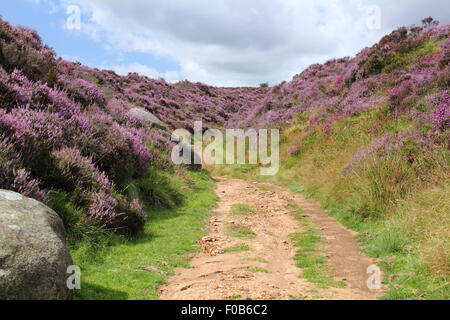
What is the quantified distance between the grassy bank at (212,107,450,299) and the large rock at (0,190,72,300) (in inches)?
188

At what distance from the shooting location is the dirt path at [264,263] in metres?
6.14

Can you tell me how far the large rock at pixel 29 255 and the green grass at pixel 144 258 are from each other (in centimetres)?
68

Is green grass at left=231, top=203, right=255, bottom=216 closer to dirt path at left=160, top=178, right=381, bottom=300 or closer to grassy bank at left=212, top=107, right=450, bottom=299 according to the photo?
dirt path at left=160, top=178, right=381, bottom=300

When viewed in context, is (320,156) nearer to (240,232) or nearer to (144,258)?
(240,232)

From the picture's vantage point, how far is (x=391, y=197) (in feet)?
32.9

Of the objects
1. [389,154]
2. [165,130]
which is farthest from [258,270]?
Answer: [165,130]

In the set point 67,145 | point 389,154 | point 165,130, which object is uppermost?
point 165,130

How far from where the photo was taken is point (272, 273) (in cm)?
715

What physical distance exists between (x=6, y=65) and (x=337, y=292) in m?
12.6

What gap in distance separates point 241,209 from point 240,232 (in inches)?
112

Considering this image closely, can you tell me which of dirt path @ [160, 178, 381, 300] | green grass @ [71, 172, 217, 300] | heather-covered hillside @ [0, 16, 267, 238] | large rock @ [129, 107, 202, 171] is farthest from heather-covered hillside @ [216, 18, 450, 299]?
heather-covered hillside @ [0, 16, 267, 238]

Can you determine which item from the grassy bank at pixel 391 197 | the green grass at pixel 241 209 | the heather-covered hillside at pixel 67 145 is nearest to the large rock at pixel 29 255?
the heather-covered hillside at pixel 67 145

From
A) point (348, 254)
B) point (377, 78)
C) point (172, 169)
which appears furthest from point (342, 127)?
point (348, 254)

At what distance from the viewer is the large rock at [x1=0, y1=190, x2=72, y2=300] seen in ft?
15.9
